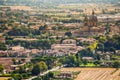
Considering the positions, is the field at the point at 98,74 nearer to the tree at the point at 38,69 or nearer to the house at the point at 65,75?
the house at the point at 65,75

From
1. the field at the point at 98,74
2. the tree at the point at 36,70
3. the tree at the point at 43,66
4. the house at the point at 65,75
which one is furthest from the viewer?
the tree at the point at 43,66

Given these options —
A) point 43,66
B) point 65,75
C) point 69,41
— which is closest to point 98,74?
point 65,75

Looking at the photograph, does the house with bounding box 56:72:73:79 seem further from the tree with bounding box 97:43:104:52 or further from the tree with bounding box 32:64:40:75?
the tree with bounding box 97:43:104:52

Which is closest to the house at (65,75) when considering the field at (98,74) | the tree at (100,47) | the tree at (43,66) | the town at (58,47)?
the town at (58,47)

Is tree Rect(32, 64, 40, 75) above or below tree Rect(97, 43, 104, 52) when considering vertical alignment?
above

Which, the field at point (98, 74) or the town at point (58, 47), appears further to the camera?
the town at point (58, 47)

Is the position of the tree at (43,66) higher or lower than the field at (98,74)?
higher

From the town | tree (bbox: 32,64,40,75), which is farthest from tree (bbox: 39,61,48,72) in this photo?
tree (bbox: 32,64,40,75)
